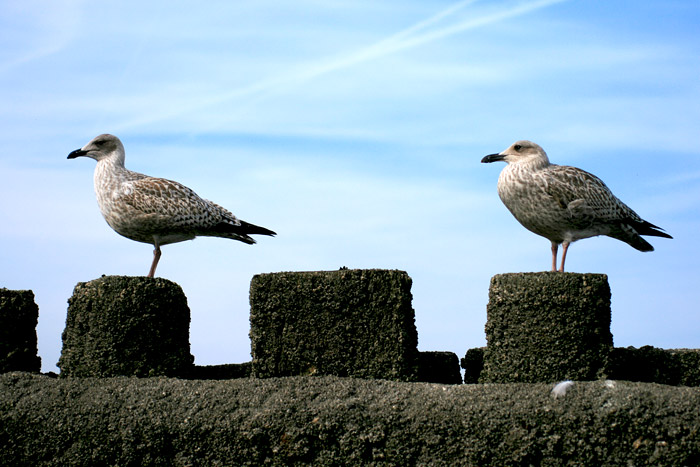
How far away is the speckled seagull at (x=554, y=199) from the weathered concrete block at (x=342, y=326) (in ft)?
7.46

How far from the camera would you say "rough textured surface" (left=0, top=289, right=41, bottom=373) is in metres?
9.91

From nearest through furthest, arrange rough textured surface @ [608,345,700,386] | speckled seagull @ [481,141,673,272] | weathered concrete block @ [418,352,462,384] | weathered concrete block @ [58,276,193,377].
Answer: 1. weathered concrete block @ [58,276,193,377]
2. rough textured surface @ [608,345,700,386]
3. speckled seagull @ [481,141,673,272]
4. weathered concrete block @ [418,352,462,384]

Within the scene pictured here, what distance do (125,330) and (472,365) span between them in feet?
13.6

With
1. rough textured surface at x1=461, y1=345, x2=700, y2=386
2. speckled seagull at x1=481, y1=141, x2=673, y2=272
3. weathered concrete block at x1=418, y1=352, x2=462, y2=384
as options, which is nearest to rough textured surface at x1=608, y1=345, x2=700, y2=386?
rough textured surface at x1=461, y1=345, x2=700, y2=386

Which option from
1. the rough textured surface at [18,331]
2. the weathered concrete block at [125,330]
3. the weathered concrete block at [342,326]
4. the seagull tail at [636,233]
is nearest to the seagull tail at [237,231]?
the weathered concrete block at [125,330]

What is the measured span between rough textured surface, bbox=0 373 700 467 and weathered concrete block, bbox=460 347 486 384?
2118mm

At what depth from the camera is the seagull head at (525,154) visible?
10.1 m

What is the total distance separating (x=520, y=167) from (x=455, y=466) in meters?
4.14

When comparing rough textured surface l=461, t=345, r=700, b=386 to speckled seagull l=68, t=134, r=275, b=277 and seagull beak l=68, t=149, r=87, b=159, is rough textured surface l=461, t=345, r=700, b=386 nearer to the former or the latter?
speckled seagull l=68, t=134, r=275, b=277

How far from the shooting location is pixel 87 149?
1127 cm

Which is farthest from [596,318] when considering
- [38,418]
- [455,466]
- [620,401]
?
[38,418]

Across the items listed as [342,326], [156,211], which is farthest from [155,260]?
[342,326]

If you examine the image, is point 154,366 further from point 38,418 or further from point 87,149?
point 87,149

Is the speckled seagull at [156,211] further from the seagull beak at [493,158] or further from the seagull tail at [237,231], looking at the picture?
the seagull beak at [493,158]
